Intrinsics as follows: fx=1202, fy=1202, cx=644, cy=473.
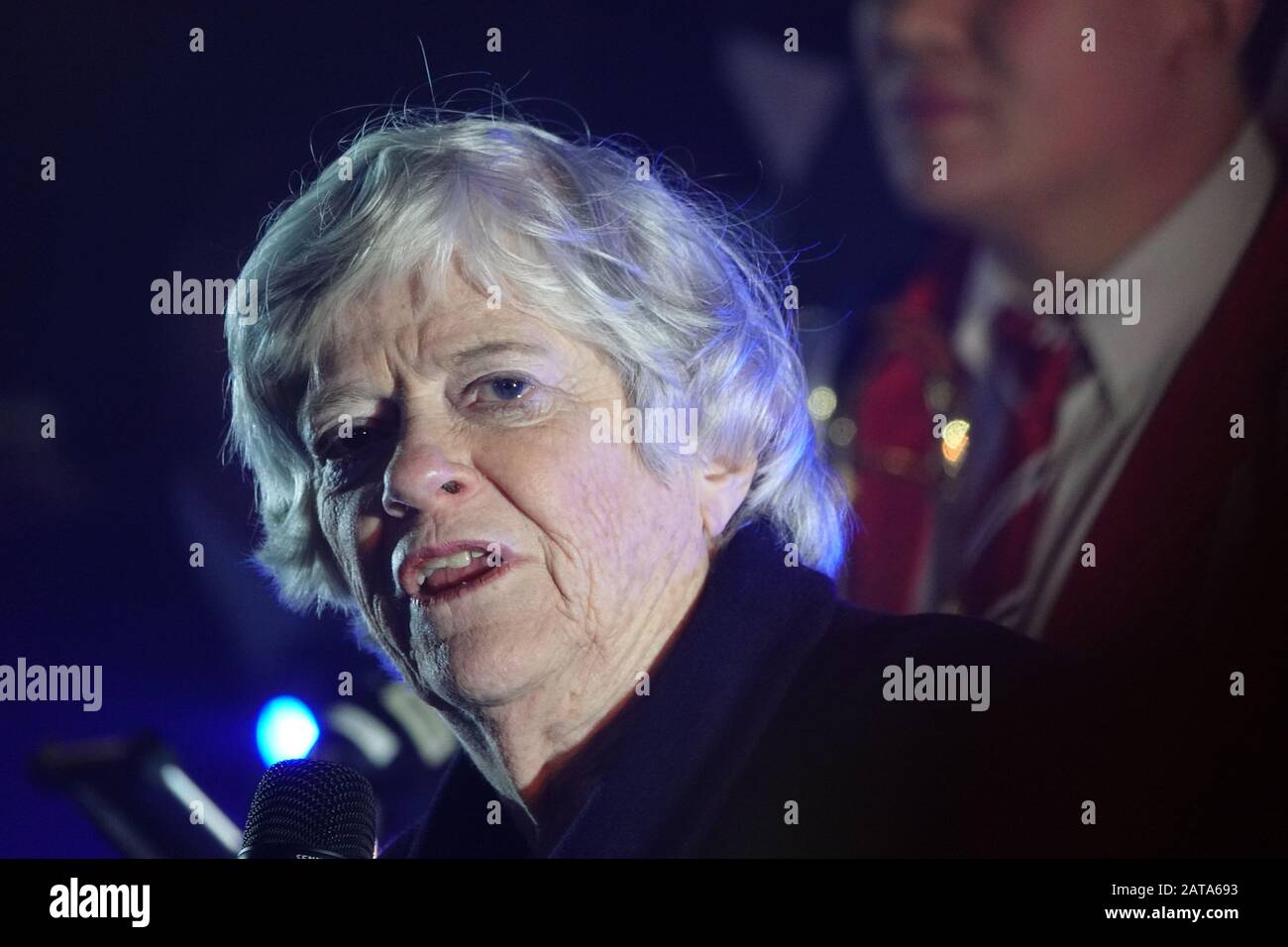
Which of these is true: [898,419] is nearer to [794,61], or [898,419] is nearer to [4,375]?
[794,61]

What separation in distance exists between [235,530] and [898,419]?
1.26 m

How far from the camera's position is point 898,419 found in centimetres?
225

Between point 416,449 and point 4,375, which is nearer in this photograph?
point 416,449

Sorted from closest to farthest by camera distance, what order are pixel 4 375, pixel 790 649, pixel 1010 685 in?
pixel 790 649 → pixel 1010 685 → pixel 4 375

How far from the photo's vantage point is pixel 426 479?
198 centimetres

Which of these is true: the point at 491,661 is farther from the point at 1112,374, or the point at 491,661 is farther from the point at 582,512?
the point at 1112,374

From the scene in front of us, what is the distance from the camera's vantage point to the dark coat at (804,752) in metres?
1.95

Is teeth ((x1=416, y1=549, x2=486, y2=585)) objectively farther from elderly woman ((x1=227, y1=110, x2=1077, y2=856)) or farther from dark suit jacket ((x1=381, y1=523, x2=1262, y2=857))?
dark suit jacket ((x1=381, y1=523, x2=1262, y2=857))

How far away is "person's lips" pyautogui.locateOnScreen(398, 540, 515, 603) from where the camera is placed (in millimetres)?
1986

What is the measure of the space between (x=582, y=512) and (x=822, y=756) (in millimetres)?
578

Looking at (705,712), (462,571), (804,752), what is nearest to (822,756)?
(804,752)

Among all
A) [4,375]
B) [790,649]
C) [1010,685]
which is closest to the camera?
[790,649]
